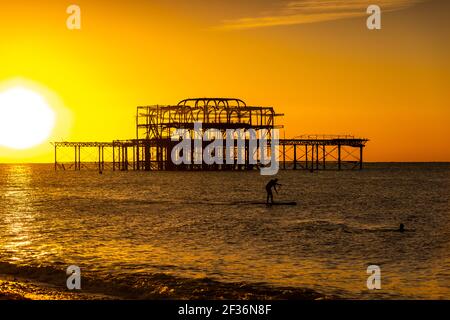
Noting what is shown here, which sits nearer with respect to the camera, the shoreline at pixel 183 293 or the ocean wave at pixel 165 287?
the shoreline at pixel 183 293

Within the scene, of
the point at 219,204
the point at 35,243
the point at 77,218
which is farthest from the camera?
the point at 219,204

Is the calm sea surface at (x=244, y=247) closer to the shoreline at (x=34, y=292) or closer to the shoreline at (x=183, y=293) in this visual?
the shoreline at (x=183, y=293)

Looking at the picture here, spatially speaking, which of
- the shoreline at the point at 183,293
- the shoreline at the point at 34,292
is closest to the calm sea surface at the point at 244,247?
the shoreline at the point at 183,293

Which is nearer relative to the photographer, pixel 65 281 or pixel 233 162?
pixel 65 281

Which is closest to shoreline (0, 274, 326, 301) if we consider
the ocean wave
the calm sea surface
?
the ocean wave

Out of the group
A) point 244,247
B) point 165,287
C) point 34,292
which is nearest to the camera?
point 34,292

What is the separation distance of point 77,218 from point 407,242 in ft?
64.6

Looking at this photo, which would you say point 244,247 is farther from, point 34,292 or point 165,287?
point 34,292

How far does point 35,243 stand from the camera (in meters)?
Result: 24.0

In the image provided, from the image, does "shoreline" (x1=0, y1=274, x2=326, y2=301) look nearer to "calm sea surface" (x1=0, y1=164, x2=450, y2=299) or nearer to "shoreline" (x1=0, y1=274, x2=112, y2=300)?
"shoreline" (x1=0, y1=274, x2=112, y2=300)

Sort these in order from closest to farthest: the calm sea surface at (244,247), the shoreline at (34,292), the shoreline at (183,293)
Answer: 1. the shoreline at (34,292)
2. the shoreline at (183,293)
3. the calm sea surface at (244,247)

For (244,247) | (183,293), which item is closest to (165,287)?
(183,293)
